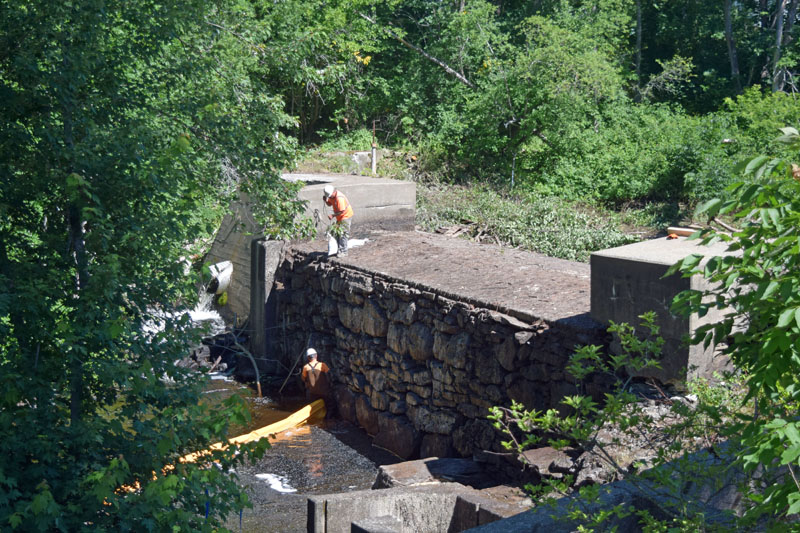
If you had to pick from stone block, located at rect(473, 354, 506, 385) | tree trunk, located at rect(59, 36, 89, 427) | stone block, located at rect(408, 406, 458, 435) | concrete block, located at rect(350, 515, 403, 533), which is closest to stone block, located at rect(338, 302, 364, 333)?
stone block, located at rect(408, 406, 458, 435)

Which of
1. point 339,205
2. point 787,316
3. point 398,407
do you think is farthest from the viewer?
point 339,205

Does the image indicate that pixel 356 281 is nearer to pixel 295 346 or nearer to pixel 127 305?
pixel 295 346

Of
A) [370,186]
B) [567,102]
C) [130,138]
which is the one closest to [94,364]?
[130,138]

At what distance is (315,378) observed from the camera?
13.8m

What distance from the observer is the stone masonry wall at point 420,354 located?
9.48 metres

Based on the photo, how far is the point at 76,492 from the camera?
14.1 feet

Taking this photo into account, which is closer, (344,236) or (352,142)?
(344,236)

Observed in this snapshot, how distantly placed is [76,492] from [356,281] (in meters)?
8.96

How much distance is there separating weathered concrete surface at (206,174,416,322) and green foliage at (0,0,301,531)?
997cm

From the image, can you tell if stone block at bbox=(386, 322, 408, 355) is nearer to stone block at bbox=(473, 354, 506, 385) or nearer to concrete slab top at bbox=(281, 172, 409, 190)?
stone block at bbox=(473, 354, 506, 385)

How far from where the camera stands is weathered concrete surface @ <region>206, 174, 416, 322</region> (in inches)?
618

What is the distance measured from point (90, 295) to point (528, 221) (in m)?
13.0

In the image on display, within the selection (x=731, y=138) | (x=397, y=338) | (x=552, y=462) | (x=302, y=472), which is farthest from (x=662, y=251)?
(x=731, y=138)

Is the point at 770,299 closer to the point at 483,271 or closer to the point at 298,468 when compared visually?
the point at 483,271
